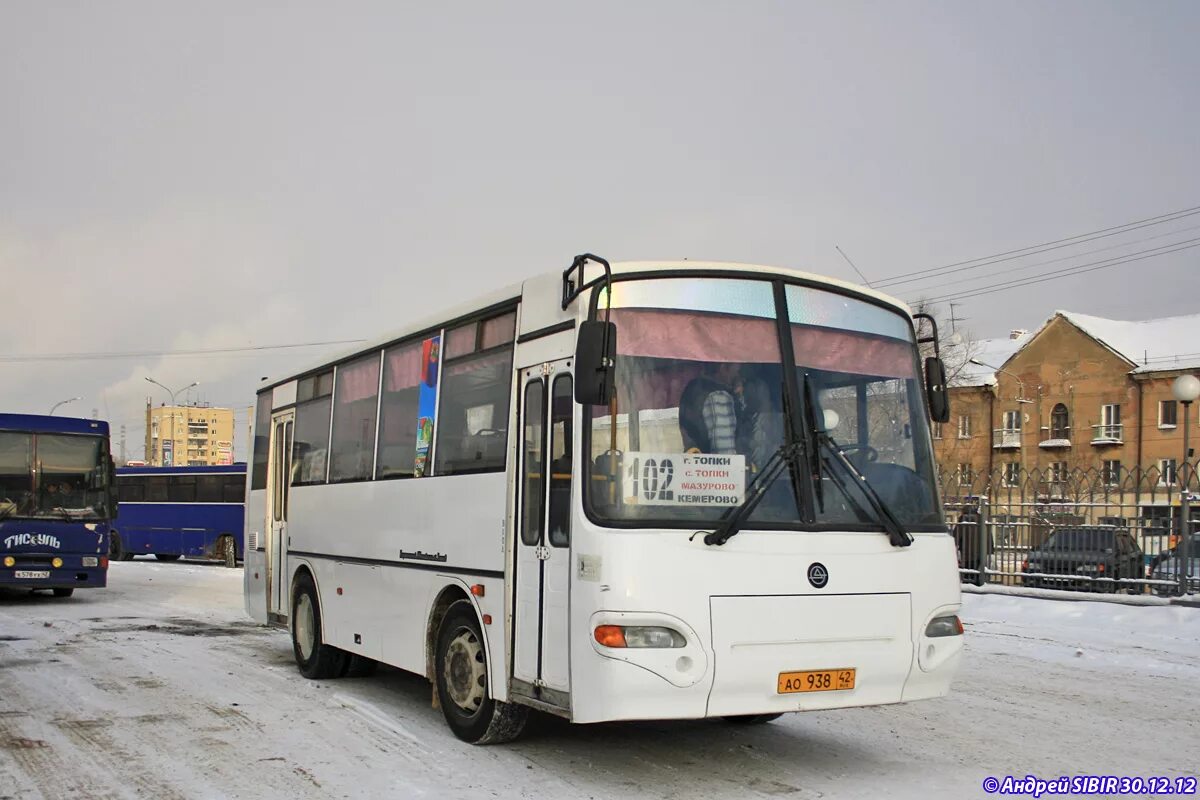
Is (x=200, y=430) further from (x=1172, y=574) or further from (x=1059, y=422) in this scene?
(x=1172, y=574)

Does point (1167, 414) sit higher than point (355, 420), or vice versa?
point (1167, 414)

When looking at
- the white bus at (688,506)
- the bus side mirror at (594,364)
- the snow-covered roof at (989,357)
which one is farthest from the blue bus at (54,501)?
the snow-covered roof at (989,357)

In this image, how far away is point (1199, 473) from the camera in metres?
16.9

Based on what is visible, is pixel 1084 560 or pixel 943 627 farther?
pixel 1084 560

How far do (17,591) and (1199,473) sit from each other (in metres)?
20.9

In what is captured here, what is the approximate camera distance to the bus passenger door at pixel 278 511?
12586 millimetres

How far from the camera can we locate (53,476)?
20328mm

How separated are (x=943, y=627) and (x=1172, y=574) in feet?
38.5

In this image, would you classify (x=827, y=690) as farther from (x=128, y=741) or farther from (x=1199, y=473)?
(x=1199, y=473)

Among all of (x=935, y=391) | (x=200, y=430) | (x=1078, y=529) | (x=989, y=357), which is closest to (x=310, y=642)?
(x=935, y=391)

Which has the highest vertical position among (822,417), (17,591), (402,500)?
(822,417)

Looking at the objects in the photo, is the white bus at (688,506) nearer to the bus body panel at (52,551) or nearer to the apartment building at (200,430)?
the bus body panel at (52,551)

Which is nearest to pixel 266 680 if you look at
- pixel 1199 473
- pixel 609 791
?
pixel 609 791

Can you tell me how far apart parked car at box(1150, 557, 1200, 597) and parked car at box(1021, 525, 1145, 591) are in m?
0.27
